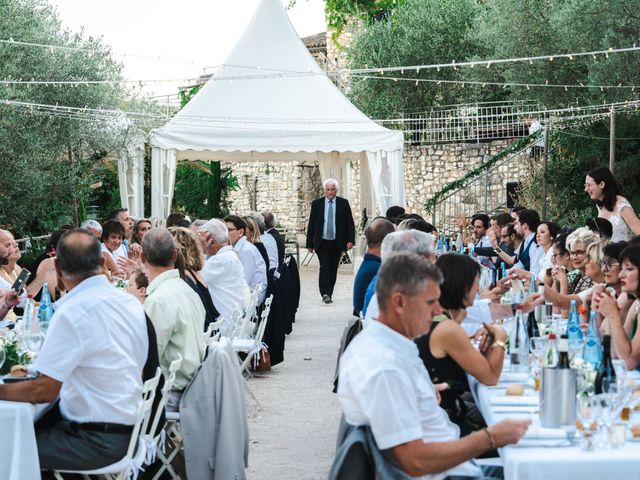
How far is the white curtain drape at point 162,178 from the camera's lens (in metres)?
15.1

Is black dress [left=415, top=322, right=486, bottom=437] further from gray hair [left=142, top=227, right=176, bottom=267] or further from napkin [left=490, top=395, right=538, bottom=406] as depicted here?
gray hair [left=142, top=227, right=176, bottom=267]

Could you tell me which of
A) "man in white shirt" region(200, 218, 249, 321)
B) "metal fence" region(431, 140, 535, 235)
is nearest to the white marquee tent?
"metal fence" region(431, 140, 535, 235)

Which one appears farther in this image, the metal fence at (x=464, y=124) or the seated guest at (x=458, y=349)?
the metal fence at (x=464, y=124)

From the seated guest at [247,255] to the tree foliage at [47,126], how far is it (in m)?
5.18

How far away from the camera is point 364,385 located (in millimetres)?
2977

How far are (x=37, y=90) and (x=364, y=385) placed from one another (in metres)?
12.8

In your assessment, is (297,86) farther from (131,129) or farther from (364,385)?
(364,385)

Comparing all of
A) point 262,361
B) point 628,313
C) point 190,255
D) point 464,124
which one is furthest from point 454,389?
point 464,124

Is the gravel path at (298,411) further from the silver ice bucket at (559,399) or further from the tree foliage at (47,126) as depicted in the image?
the tree foliage at (47,126)

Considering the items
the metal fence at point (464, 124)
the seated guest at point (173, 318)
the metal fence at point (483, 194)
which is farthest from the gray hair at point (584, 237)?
the metal fence at point (464, 124)

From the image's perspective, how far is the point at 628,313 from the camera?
484 cm

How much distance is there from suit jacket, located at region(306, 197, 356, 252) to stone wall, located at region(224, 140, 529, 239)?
186 inches

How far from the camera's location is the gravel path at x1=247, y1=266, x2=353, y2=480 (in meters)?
5.91

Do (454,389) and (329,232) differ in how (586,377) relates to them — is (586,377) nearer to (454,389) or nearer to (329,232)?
(454,389)
